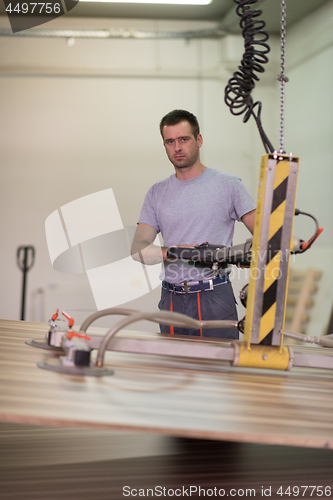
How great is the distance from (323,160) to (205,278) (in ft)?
10.00

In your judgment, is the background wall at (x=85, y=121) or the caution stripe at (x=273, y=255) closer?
the caution stripe at (x=273, y=255)

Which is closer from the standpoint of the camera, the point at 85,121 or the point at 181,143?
the point at 181,143

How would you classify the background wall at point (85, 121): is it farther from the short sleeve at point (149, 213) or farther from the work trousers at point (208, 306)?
the work trousers at point (208, 306)

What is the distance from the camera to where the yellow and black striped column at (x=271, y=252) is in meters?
1.07

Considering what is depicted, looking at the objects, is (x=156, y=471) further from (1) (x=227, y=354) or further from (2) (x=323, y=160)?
(2) (x=323, y=160)

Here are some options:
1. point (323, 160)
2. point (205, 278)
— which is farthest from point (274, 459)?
point (323, 160)

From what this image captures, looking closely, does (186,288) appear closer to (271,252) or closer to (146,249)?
(146,249)

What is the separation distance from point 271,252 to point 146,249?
95 cm

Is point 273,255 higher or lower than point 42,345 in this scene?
higher

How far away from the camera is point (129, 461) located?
1045mm

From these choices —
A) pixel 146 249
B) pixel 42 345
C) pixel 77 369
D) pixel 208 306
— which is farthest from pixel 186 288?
pixel 77 369

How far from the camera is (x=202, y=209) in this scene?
210 cm

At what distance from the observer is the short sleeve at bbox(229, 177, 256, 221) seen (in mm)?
2076

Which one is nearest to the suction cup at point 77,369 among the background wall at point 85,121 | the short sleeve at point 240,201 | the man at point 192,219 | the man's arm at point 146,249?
the man's arm at point 146,249
